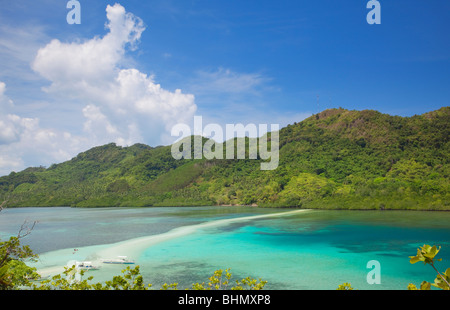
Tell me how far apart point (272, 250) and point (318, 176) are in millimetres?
51775

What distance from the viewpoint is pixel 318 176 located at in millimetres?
71375

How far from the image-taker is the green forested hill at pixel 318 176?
54.0m

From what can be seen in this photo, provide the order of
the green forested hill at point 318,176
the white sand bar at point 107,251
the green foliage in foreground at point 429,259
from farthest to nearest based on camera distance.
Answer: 1. the green forested hill at point 318,176
2. the white sand bar at point 107,251
3. the green foliage in foreground at point 429,259

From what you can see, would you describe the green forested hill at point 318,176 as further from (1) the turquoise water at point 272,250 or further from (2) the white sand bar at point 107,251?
(2) the white sand bar at point 107,251

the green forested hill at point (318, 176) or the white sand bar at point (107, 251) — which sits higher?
the green forested hill at point (318, 176)

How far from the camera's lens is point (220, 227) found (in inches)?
1415

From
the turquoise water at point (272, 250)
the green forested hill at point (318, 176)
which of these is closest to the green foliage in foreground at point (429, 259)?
the turquoise water at point (272, 250)

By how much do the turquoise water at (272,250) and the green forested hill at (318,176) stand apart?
59.8ft

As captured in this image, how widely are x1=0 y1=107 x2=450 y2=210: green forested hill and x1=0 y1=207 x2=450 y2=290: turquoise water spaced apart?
59.8 ft

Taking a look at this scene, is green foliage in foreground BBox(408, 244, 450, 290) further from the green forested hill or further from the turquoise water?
the green forested hill

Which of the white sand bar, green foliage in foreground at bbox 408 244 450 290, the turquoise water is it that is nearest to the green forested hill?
the turquoise water

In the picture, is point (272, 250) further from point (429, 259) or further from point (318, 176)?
point (318, 176)

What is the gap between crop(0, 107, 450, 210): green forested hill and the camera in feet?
177
